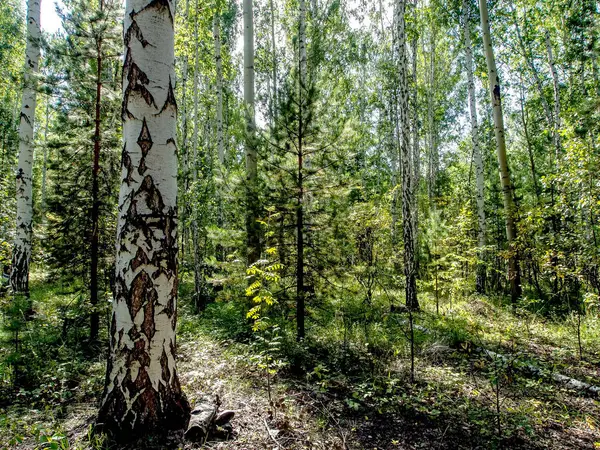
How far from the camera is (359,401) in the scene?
11.8 feet

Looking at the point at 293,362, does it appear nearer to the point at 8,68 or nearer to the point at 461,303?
the point at 461,303

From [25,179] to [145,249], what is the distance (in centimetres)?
775

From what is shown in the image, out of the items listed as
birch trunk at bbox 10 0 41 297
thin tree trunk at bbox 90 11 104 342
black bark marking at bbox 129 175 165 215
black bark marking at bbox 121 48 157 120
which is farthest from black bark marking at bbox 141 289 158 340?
birch trunk at bbox 10 0 41 297

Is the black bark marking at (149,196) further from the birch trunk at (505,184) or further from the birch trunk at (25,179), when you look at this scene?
the birch trunk at (505,184)

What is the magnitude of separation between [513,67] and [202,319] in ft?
63.6

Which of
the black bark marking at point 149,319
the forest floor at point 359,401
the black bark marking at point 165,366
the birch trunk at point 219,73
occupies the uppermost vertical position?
the birch trunk at point 219,73

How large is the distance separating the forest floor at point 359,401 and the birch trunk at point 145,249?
318 millimetres

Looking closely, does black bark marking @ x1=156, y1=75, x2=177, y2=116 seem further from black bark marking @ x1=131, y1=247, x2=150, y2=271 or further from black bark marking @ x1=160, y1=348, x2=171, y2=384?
black bark marking @ x1=160, y1=348, x2=171, y2=384

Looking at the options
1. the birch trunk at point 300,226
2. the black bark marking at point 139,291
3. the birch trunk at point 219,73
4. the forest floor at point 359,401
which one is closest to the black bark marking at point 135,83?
the black bark marking at point 139,291

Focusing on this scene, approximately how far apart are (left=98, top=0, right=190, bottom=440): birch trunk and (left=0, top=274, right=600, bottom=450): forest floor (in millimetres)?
318

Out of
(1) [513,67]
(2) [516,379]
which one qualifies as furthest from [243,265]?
(1) [513,67]

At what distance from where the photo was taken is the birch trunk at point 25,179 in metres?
7.67

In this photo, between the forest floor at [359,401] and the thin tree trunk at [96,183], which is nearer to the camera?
the forest floor at [359,401]

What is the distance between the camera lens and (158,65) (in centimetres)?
252
